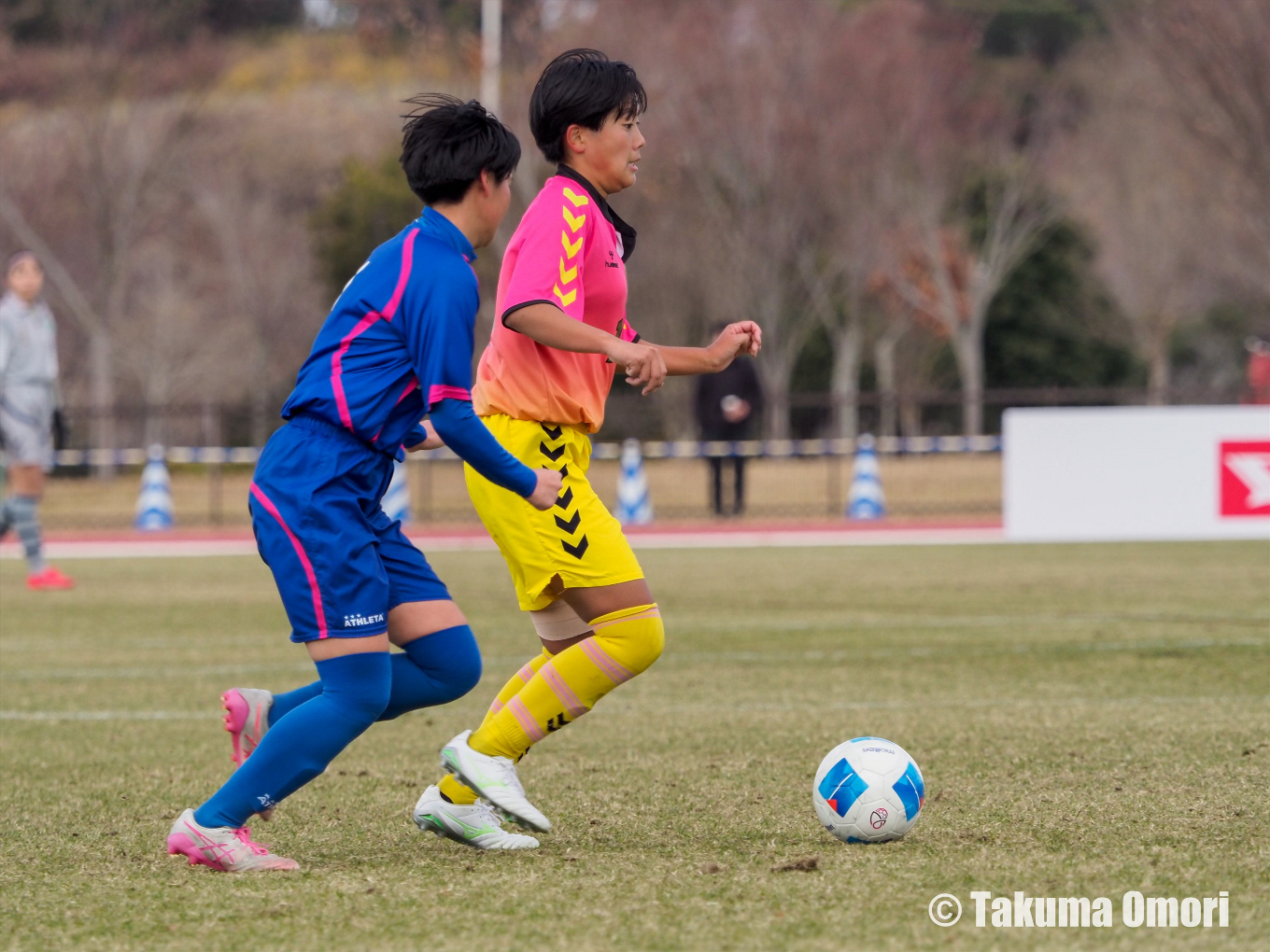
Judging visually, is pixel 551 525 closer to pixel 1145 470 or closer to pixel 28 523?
pixel 28 523

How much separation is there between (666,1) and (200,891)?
89.6 feet

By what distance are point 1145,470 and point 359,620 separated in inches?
537

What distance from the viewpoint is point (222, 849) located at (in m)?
3.99

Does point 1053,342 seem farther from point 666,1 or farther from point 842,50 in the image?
point 666,1

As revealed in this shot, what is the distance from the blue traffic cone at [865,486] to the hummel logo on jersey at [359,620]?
58.6 ft

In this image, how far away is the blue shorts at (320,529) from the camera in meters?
3.93

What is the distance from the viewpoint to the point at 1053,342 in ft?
143

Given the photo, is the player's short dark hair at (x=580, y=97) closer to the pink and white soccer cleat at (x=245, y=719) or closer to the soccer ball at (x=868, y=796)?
the pink and white soccer cleat at (x=245, y=719)

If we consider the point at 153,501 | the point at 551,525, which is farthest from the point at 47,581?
the point at 551,525

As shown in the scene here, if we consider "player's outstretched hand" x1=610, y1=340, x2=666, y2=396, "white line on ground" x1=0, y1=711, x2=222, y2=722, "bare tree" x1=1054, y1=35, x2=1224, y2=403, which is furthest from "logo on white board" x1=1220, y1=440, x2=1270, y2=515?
"bare tree" x1=1054, y1=35, x2=1224, y2=403

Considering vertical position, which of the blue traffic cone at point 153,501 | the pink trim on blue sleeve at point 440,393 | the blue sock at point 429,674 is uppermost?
the pink trim on blue sleeve at point 440,393

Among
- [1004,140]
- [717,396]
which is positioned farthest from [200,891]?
[1004,140]

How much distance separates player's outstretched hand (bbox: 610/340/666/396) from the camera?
4.13 metres

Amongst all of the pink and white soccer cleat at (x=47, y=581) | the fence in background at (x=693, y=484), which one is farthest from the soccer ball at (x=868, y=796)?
the fence in background at (x=693, y=484)
